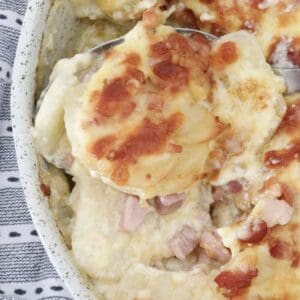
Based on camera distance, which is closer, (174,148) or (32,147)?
(174,148)

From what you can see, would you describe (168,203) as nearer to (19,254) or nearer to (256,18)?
(256,18)

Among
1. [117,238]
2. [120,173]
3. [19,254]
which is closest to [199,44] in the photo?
[120,173]

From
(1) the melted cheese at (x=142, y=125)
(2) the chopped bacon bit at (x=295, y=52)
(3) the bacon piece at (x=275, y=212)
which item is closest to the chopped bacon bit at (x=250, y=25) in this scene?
(2) the chopped bacon bit at (x=295, y=52)

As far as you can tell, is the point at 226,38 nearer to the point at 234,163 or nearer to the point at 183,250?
the point at 234,163

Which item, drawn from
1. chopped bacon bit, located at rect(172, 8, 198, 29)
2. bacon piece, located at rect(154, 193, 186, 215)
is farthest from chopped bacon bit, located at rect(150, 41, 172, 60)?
bacon piece, located at rect(154, 193, 186, 215)

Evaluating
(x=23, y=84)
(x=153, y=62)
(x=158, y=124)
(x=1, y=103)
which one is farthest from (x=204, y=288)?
(x=1, y=103)
